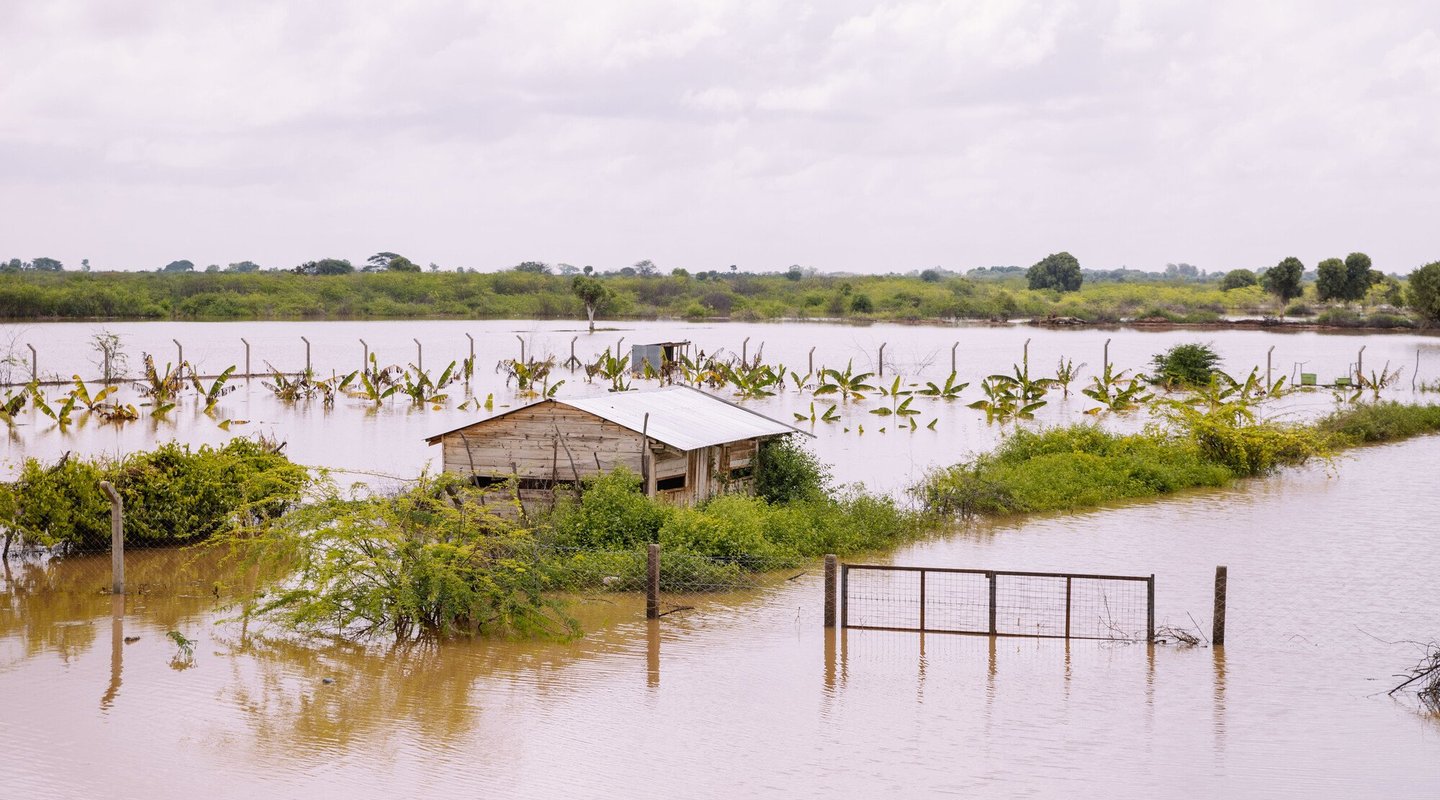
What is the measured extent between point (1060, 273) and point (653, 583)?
129m

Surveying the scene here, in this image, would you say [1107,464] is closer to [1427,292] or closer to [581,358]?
[581,358]

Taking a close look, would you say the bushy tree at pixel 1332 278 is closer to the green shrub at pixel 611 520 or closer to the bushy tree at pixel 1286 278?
the bushy tree at pixel 1286 278

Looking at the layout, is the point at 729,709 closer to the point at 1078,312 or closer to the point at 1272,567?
the point at 1272,567

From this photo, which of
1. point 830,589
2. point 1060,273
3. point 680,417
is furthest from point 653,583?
point 1060,273

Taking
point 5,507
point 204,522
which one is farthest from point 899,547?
point 5,507

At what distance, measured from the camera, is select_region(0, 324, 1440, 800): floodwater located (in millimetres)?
11344

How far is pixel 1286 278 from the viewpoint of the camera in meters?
98.1

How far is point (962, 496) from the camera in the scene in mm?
23281

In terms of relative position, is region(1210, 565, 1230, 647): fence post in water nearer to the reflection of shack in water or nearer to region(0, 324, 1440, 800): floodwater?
region(0, 324, 1440, 800): floodwater

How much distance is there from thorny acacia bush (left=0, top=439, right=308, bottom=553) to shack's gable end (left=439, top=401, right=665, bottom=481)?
255 cm

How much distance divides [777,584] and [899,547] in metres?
3.55

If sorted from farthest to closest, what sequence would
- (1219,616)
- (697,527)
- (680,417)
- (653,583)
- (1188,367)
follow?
1. (1188,367)
2. (680,417)
3. (697,527)
4. (653,583)
5. (1219,616)

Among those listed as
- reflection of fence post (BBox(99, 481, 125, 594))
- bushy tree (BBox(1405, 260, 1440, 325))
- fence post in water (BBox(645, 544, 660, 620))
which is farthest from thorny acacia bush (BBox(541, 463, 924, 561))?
bushy tree (BBox(1405, 260, 1440, 325))

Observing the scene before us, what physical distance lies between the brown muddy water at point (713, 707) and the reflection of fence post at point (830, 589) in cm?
28
